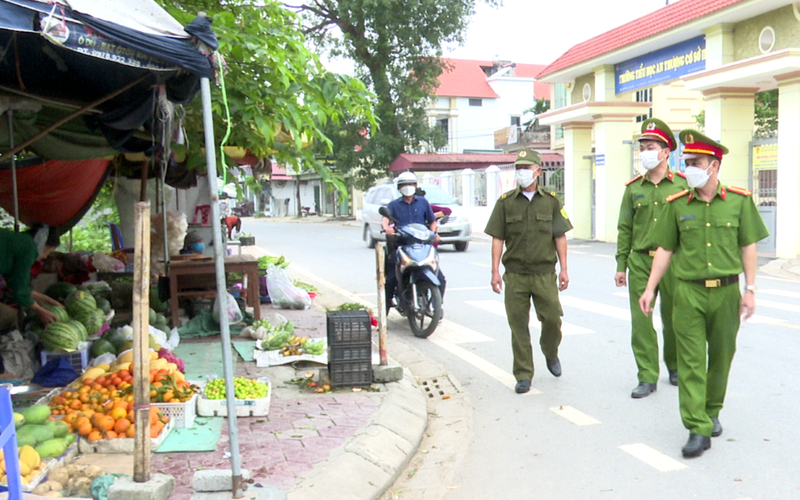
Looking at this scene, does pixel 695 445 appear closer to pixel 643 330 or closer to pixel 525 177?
pixel 643 330

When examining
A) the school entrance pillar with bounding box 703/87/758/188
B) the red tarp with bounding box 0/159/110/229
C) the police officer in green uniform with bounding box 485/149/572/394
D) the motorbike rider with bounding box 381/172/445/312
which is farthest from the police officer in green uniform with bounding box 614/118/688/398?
the school entrance pillar with bounding box 703/87/758/188

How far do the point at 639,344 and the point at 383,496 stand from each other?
2.58 m

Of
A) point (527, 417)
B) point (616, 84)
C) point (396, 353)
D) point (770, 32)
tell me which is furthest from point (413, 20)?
point (527, 417)

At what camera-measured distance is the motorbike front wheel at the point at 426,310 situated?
8.21m

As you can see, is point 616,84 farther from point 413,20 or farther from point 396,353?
point 396,353

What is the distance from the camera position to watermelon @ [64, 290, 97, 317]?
23.1 ft

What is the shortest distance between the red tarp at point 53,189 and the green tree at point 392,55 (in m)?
18.7

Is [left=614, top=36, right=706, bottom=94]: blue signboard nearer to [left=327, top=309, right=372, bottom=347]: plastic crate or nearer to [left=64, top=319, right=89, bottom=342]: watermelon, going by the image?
[left=327, top=309, right=372, bottom=347]: plastic crate

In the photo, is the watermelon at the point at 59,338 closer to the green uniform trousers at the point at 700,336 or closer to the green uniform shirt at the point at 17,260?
the green uniform shirt at the point at 17,260

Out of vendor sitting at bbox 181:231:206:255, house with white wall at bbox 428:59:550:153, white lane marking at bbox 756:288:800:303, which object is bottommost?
white lane marking at bbox 756:288:800:303

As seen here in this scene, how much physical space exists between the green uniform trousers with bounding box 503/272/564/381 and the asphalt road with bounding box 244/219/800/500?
290mm

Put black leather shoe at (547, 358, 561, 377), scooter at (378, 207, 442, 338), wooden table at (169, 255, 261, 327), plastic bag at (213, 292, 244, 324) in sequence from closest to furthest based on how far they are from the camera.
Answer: black leather shoe at (547, 358, 561, 377) → scooter at (378, 207, 442, 338) → wooden table at (169, 255, 261, 327) → plastic bag at (213, 292, 244, 324)

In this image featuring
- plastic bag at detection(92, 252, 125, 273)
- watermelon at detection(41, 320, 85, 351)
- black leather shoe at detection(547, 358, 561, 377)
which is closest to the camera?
watermelon at detection(41, 320, 85, 351)

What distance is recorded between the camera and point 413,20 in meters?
30.0
